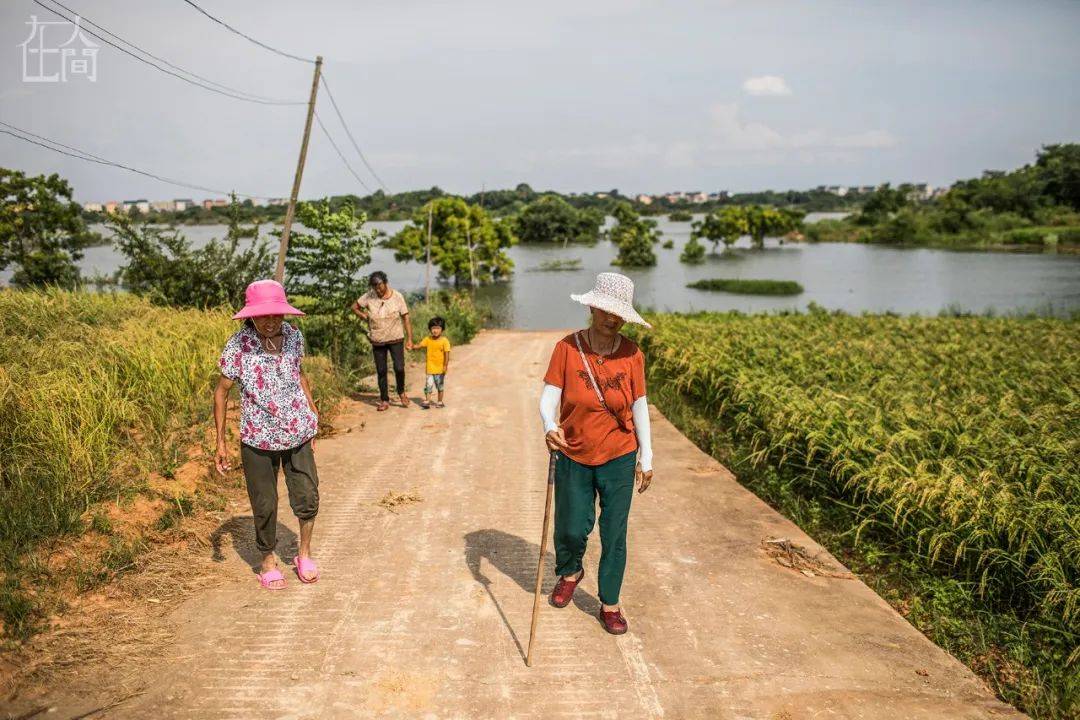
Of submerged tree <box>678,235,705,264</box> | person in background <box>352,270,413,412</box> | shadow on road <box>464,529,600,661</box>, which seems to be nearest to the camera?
shadow on road <box>464,529,600,661</box>

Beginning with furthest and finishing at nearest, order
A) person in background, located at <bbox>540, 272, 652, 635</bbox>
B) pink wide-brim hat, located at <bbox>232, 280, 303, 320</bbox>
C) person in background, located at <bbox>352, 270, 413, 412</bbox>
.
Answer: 1. person in background, located at <bbox>352, 270, 413, 412</bbox>
2. pink wide-brim hat, located at <bbox>232, 280, 303, 320</bbox>
3. person in background, located at <bbox>540, 272, 652, 635</bbox>

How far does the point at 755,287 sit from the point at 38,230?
1581 inches

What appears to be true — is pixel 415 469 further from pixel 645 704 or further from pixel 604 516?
pixel 645 704

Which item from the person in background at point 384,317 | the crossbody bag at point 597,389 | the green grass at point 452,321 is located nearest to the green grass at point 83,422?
the person in background at point 384,317

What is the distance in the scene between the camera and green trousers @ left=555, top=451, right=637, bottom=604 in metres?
3.44

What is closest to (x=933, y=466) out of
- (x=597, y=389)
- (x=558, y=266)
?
(x=597, y=389)

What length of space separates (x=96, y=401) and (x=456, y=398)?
4.44 m

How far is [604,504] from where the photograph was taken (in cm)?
350

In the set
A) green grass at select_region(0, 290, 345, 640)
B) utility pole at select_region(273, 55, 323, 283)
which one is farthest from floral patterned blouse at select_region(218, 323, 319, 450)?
utility pole at select_region(273, 55, 323, 283)

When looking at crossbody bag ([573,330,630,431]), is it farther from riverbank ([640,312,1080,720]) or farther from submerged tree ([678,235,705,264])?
submerged tree ([678,235,705,264])

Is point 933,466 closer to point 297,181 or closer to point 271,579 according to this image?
point 271,579

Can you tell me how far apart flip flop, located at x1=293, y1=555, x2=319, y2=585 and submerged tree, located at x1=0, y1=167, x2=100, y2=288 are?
20871mm

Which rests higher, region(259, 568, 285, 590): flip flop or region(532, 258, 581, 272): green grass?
region(532, 258, 581, 272): green grass

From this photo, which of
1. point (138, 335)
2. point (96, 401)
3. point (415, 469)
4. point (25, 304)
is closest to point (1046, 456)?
point (415, 469)
